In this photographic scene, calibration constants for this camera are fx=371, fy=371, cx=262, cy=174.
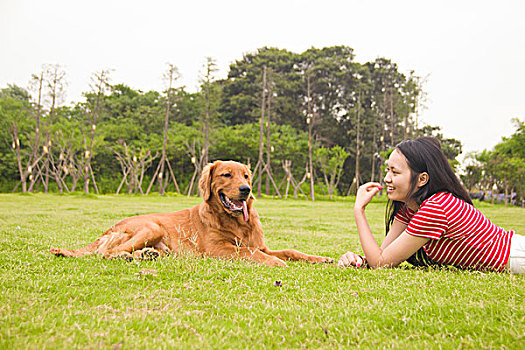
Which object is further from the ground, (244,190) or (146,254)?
(244,190)

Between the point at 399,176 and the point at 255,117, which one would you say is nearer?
the point at 399,176

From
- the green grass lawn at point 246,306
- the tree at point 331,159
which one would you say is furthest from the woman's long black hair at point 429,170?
the tree at point 331,159

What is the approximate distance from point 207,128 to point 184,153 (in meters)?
4.68

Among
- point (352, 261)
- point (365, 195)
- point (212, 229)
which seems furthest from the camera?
point (212, 229)

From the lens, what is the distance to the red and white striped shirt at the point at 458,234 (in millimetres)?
3271

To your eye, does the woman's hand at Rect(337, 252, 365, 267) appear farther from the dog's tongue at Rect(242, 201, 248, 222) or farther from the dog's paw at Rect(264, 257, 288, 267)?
the dog's tongue at Rect(242, 201, 248, 222)

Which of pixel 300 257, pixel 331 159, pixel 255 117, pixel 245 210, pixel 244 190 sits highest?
pixel 255 117

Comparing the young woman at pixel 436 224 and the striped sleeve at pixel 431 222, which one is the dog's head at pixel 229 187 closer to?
the young woman at pixel 436 224

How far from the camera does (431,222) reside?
10.6 ft

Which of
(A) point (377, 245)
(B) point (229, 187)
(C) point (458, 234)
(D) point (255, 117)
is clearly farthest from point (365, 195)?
(D) point (255, 117)

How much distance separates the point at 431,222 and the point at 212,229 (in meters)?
2.46

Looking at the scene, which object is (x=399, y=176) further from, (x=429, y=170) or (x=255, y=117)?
(x=255, y=117)

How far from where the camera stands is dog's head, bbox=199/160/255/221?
175 inches

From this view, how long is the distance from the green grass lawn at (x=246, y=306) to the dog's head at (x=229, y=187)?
2.81 feet
